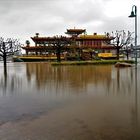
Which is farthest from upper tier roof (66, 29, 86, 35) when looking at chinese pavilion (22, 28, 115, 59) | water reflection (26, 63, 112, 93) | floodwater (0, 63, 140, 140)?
floodwater (0, 63, 140, 140)

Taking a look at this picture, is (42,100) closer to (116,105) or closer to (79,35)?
(116,105)

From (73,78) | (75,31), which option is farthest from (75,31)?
(73,78)

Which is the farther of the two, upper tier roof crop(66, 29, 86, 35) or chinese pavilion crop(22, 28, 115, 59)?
upper tier roof crop(66, 29, 86, 35)

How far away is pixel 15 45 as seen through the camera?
8488 centimetres

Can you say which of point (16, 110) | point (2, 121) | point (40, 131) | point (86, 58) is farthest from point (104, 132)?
point (86, 58)

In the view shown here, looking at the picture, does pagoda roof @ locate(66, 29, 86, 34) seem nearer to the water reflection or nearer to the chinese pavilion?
the chinese pavilion

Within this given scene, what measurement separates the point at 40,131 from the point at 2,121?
5.37 feet

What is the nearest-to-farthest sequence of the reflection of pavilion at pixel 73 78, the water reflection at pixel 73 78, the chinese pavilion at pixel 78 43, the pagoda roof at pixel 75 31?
the water reflection at pixel 73 78 → the reflection of pavilion at pixel 73 78 → the chinese pavilion at pixel 78 43 → the pagoda roof at pixel 75 31

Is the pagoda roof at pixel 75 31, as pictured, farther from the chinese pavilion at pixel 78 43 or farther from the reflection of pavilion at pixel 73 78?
the reflection of pavilion at pixel 73 78

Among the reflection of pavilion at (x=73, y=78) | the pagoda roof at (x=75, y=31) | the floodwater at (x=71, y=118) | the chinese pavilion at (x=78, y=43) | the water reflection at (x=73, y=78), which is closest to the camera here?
the floodwater at (x=71, y=118)

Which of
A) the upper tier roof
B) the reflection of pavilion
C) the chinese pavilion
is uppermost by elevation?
the upper tier roof

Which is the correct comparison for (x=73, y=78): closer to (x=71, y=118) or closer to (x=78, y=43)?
(x=71, y=118)

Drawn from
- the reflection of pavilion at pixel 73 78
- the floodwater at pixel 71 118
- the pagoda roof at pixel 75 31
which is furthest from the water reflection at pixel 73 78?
the pagoda roof at pixel 75 31

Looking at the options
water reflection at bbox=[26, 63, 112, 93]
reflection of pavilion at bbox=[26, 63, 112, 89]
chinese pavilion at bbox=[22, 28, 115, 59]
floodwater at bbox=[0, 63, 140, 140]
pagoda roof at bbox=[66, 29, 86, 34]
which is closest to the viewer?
floodwater at bbox=[0, 63, 140, 140]
